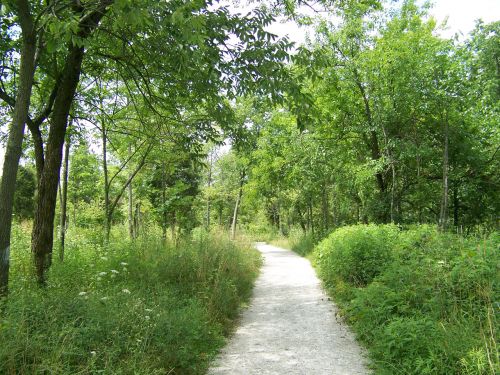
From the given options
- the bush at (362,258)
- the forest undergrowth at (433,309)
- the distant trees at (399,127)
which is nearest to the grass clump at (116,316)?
the forest undergrowth at (433,309)

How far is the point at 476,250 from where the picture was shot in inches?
234

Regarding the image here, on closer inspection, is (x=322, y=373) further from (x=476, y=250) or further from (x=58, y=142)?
(x=58, y=142)

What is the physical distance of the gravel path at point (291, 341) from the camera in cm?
475

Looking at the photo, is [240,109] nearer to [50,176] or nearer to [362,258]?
[362,258]

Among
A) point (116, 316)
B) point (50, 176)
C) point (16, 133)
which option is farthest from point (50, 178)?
point (116, 316)

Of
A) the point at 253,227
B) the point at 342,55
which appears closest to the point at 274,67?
the point at 342,55

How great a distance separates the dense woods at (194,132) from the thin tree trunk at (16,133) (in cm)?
1

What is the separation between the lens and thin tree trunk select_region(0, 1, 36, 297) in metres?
3.66

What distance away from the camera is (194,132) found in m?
7.16

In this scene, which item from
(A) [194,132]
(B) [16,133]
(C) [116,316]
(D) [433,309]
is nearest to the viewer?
(B) [16,133]

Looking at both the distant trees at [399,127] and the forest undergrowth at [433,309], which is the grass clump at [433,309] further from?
the distant trees at [399,127]

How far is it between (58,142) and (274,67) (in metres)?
3.59

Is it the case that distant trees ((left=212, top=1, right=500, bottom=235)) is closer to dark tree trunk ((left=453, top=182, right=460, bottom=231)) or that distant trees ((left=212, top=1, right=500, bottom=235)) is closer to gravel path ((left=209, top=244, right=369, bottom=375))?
dark tree trunk ((left=453, top=182, right=460, bottom=231))

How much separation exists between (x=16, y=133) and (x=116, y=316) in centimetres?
216
